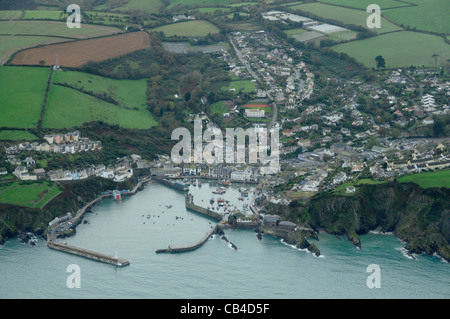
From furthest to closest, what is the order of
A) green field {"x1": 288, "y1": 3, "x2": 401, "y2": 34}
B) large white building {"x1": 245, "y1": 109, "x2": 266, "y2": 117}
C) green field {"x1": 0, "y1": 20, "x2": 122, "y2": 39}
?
green field {"x1": 288, "y1": 3, "x2": 401, "y2": 34}
green field {"x1": 0, "y1": 20, "x2": 122, "y2": 39}
large white building {"x1": 245, "y1": 109, "x2": 266, "y2": 117}

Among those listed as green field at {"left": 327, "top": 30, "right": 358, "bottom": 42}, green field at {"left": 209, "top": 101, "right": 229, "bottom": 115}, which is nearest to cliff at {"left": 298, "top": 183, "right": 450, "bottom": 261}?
green field at {"left": 209, "top": 101, "right": 229, "bottom": 115}

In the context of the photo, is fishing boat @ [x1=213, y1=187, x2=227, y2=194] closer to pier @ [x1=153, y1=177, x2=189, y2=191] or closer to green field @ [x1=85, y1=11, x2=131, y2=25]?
pier @ [x1=153, y1=177, x2=189, y2=191]

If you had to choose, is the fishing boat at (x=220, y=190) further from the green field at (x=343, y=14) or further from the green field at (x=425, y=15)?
the green field at (x=425, y=15)

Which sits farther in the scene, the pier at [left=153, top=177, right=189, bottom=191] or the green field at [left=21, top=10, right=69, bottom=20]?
the green field at [left=21, top=10, right=69, bottom=20]

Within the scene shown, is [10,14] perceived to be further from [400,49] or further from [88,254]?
[88,254]

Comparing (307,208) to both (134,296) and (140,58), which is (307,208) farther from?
(140,58)

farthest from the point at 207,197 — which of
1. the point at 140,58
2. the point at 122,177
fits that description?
the point at 140,58
